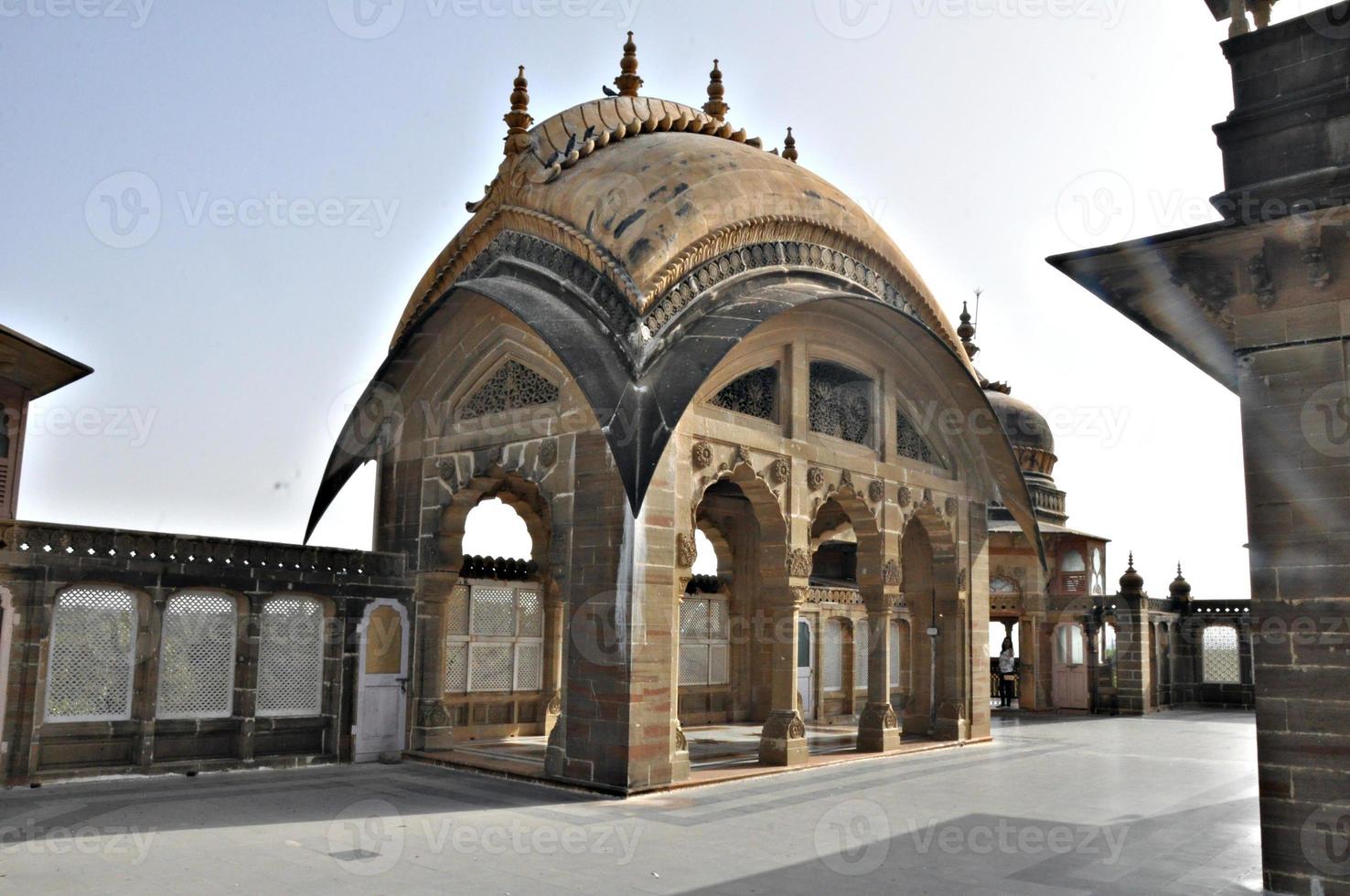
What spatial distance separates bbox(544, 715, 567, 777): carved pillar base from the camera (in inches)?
409

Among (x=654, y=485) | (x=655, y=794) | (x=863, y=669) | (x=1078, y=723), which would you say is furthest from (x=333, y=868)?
(x=1078, y=723)

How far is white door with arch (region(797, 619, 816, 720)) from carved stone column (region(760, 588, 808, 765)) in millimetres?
5710

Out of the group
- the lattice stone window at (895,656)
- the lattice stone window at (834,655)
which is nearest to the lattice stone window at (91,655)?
the lattice stone window at (834,655)

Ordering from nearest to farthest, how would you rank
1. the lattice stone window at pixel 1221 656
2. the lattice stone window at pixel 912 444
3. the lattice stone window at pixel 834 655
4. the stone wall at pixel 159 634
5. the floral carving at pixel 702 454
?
the stone wall at pixel 159 634, the floral carving at pixel 702 454, the lattice stone window at pixel 912 444, the lattice stone window at pixel 834 655, the lattice stone window at pixel 1221 656

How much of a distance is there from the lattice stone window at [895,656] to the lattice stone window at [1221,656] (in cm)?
838

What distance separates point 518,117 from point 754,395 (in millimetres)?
4257

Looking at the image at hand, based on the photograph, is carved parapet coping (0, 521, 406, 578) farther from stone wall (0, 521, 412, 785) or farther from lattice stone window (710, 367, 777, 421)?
lattice stone window (710, 367, 777, 421)

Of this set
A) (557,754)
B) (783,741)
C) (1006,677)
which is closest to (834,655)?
(783,741)

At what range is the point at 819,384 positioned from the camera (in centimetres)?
1366

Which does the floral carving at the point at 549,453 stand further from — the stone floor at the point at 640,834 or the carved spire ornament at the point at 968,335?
the carved spire ornament at the point at 968,335

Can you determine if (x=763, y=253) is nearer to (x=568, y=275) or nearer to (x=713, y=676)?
(x=568, y=275)

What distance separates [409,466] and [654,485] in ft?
13.4

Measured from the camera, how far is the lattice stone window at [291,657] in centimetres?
1138

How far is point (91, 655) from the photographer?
10258 mm
